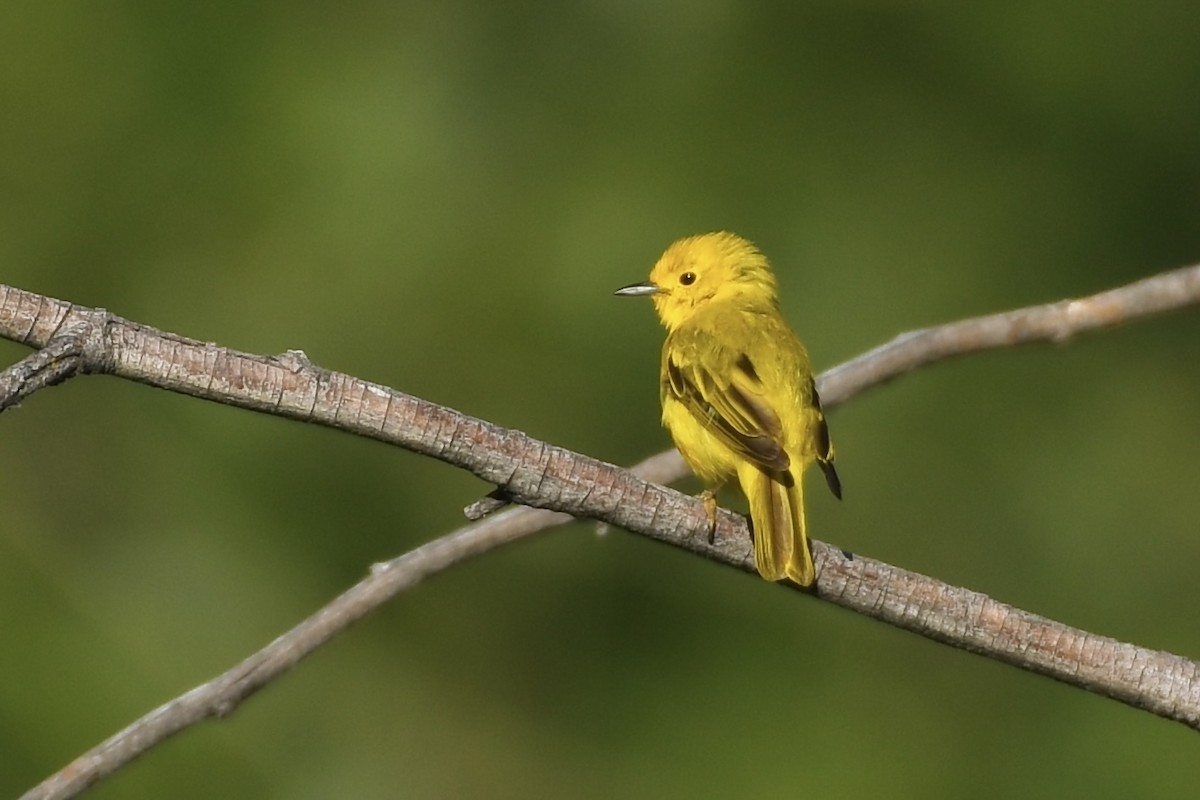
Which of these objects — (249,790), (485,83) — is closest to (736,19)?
(485,83)

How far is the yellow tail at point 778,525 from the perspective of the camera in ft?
10.6

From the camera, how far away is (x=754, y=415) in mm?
3809

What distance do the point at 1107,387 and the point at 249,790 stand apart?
408cm

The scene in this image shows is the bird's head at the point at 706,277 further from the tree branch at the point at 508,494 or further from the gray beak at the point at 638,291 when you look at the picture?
the tree branch at the point at 508,494

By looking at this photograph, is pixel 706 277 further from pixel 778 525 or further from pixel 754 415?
pixel 778 525

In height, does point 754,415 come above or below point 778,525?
above

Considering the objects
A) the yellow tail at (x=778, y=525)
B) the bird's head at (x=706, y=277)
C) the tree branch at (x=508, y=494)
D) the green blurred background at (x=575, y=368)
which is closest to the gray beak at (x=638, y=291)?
the bird's head at (x=706, y=277)

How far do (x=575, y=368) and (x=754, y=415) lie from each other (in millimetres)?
3047

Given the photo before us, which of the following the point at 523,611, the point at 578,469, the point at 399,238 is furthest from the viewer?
the point at 399,238

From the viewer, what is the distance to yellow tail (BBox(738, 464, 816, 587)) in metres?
3.24

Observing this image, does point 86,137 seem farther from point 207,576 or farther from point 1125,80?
point 1125,80

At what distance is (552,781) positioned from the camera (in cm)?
633

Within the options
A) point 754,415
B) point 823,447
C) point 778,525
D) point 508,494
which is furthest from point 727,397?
point 508,494

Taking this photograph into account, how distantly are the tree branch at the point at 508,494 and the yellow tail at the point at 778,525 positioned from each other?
1.3 inches
